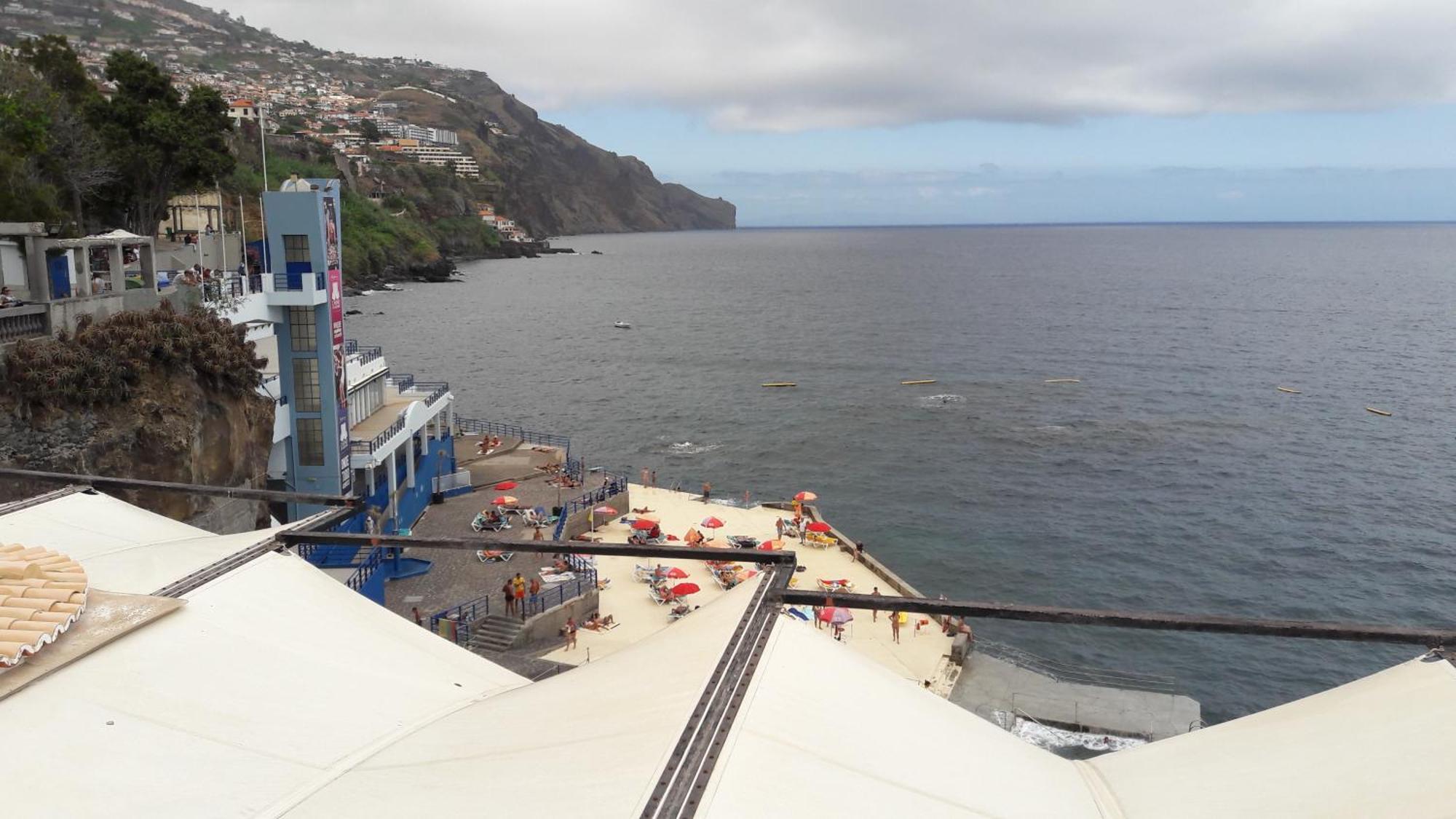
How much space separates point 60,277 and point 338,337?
6.18 m

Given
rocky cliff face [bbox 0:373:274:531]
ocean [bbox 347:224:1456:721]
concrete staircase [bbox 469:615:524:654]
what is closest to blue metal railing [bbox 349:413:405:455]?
rocky cliff face [bbox 0:373:274:531]

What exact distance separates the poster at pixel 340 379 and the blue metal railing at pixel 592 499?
21.0ft

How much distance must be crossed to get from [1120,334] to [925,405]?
3612 centimetres

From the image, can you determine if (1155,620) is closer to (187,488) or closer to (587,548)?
(587,548)

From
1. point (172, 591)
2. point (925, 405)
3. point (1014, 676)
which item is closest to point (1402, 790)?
point (172, 591)

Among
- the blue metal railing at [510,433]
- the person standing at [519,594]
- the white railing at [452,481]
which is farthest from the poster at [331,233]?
the blue metal railing at [510,433]

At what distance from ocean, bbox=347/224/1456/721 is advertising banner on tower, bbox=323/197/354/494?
57.7 ft

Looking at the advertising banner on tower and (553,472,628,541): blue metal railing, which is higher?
the advertising banner on tower

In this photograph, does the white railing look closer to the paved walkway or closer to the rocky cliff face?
the paved walkway

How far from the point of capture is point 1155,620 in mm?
8492

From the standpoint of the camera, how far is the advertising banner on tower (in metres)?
26.3

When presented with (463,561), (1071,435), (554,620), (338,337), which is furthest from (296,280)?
(1071,435)

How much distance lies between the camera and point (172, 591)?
9539 mm

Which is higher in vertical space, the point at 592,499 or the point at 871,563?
the point at 592,499
